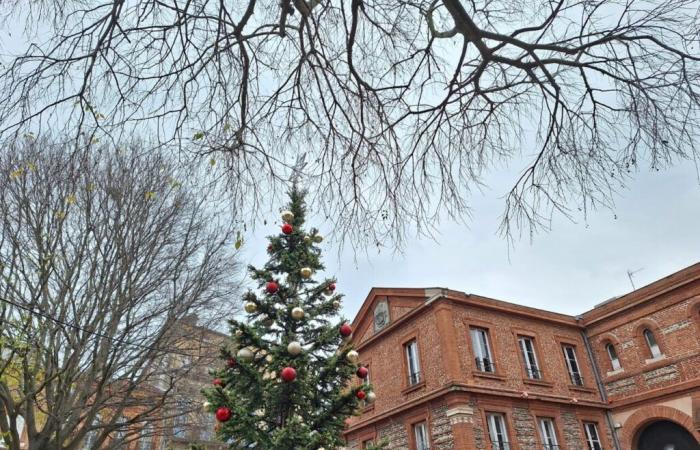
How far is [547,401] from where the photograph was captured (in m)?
14.0

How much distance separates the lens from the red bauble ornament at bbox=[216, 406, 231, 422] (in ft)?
20.2

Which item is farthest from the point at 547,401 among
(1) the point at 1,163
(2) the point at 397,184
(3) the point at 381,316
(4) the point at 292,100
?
(1) the point at 1,163

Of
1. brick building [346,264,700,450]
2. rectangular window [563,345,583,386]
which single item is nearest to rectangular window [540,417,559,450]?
brick building [346,264,700,450]

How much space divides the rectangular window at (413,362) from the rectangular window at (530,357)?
12.1ft

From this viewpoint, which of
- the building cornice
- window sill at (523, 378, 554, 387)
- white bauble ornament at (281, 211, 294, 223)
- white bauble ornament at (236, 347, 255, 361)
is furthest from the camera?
window sill at (523, 378, 554, 387)

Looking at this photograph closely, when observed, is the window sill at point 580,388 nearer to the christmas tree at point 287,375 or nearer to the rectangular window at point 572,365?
the rectangular window at point 572,365

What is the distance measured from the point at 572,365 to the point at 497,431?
531 centimetres

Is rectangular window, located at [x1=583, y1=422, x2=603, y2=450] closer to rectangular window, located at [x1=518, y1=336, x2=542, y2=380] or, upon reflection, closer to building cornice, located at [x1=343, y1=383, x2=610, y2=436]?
building cornice, located at [x1=343, y1=383, x2=610, y2=436]

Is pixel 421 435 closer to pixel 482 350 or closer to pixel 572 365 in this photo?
pixel 482 350

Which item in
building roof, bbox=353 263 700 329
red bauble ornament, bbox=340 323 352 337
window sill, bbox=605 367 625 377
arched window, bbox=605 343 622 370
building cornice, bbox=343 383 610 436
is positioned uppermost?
building roof, bbox=353 263 700 329

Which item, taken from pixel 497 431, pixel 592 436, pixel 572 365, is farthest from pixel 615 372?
pixel 497 431

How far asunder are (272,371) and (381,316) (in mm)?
10352

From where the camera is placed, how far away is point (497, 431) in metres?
12.8

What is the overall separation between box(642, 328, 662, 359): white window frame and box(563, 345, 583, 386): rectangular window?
242 centimetres
